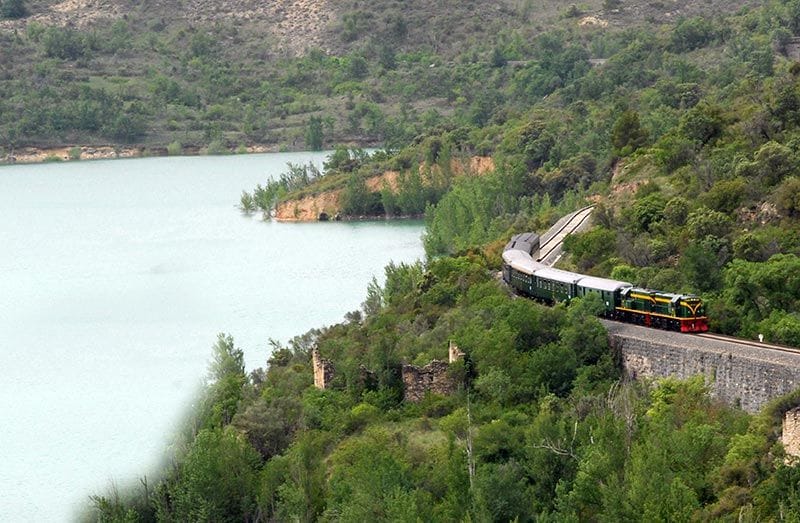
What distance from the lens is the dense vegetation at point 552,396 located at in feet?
91.5

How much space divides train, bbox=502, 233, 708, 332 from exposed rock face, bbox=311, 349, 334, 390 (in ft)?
17.5

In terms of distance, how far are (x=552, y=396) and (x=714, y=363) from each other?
3.19 m

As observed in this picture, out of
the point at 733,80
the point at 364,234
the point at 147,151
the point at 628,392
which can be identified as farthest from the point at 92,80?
the point at 628,392

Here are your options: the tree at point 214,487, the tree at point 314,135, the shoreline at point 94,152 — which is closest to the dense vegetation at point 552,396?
the tree at point 214,487

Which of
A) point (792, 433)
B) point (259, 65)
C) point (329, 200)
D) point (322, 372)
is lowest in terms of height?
point (259, 65)

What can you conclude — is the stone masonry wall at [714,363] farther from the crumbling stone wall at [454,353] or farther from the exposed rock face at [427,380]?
the exposed rock face at [427,380]

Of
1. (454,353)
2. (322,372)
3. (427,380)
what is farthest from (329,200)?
(427,380)

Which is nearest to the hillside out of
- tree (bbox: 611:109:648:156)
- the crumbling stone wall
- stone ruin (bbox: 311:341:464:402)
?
tree (bbox: 611:109:648:156)

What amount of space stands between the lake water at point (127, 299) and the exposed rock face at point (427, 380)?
218 inches

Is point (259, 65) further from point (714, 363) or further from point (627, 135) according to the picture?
point (714, 363)

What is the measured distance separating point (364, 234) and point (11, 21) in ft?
284

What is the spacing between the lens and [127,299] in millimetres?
59094

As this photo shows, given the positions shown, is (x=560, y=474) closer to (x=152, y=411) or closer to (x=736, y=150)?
(x=152, y=411)

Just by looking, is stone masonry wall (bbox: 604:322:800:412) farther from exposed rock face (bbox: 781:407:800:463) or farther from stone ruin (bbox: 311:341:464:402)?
stone ruin (bbox: 311:341:464:402)
